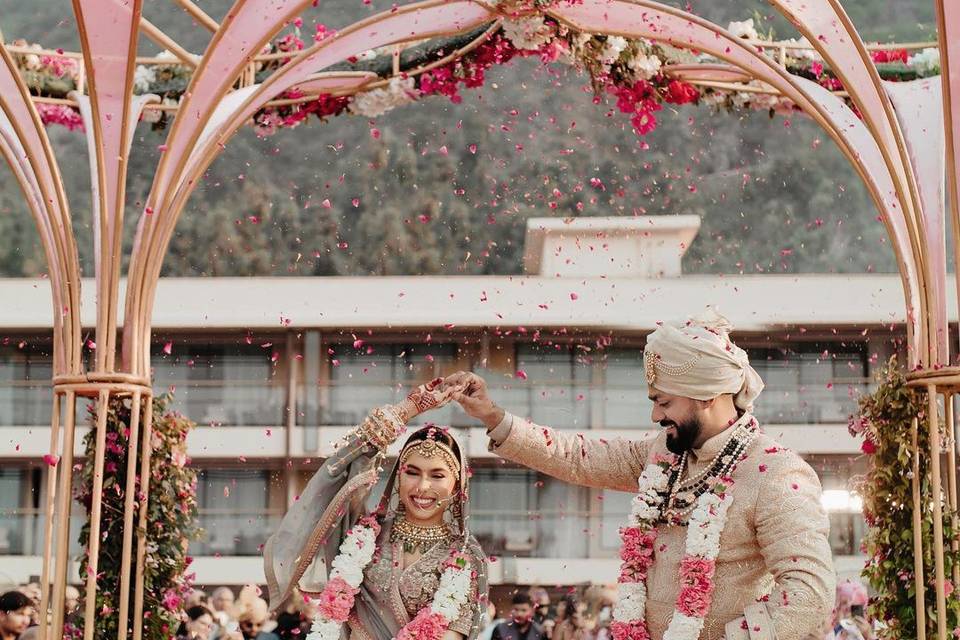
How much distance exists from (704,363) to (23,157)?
13.5 ft

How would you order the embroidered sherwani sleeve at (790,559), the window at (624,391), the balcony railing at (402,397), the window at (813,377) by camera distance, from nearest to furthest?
the embroidered sherwani sleeve at (790,559) < the window at (624,391) < the balcony railing at (402,397) < the window at (813,377)

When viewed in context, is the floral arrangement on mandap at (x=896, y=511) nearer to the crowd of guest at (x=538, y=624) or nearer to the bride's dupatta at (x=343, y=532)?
the bride's dupatta at (x=343, y=532)

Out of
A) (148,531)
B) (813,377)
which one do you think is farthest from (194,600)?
(813,377)

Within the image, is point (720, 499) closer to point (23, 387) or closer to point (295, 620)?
point (295, 620)

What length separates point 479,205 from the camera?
1500 inches

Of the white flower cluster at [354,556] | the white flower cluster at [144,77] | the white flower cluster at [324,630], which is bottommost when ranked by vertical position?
the white flower cluster at [324,630]

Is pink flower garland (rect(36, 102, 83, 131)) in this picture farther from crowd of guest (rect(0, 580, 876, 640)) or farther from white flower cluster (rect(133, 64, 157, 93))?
crowd of guest (rect(0, 580, 876, 640))

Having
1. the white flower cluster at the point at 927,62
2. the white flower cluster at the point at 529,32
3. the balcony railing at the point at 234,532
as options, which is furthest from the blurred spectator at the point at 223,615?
the balcony railing at the point at 234,532

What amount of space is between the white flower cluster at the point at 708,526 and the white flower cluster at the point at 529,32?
330 cm

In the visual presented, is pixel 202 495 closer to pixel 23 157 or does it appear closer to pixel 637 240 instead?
pixel 637 240

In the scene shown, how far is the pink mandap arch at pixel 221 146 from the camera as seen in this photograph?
663 cm

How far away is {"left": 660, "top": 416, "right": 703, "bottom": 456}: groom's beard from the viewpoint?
511 centimetres

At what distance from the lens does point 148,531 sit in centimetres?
695

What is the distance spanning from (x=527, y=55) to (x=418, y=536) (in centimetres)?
316
